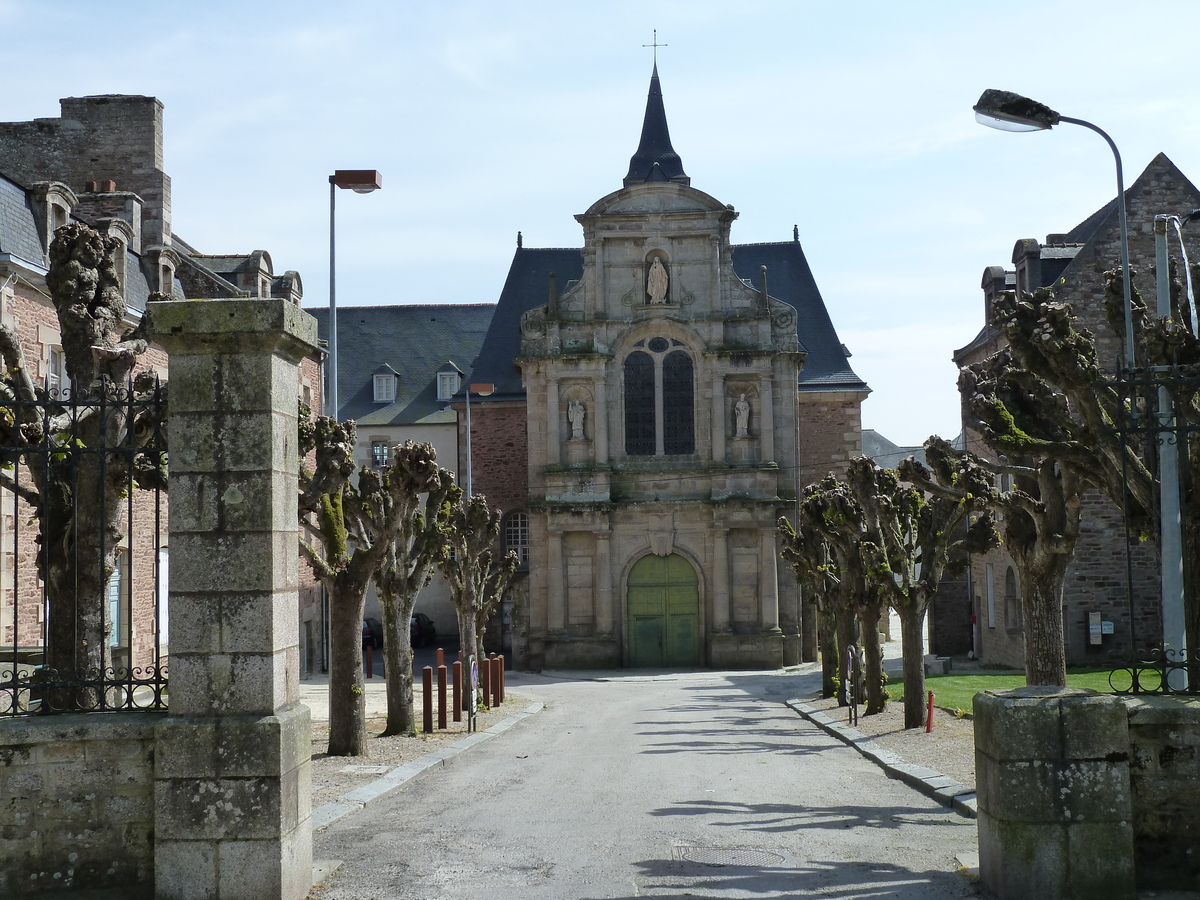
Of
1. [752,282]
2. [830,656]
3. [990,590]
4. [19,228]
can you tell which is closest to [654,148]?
[752,282]

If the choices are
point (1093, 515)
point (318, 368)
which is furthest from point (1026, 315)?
point (318, 368)

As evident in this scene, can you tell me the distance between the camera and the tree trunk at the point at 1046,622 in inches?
464

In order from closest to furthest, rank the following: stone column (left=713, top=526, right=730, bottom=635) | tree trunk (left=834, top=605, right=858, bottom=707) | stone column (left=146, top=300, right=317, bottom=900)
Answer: stone column (left=146, top=300, right=317, bottom=900)
tree trunk (left=834, top=605, right=858, bottom=707)
stone column (left=713, top=526, right=730, bottom=635)

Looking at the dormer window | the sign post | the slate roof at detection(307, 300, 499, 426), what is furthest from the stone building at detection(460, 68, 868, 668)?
the sign post

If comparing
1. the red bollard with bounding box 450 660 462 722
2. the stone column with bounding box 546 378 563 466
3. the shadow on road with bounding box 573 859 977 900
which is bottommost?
the red bollard with bounding box 450 660 462 722

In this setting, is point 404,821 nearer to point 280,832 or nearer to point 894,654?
point 280,832

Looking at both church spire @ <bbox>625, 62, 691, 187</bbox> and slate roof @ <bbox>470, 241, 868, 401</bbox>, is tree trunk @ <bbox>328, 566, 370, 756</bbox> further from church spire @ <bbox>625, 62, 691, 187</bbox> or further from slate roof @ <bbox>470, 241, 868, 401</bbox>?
church spire @ <bbox>625, 62, 691, 187</bbox>

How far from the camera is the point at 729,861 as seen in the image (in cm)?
826

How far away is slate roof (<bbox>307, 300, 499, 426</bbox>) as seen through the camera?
4578cm

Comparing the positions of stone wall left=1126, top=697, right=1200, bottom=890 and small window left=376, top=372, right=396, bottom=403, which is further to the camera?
small window left=376, top=372, right=396, bottom=403

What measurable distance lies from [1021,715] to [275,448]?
4.35 metres

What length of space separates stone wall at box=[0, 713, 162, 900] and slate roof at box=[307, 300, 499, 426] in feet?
122

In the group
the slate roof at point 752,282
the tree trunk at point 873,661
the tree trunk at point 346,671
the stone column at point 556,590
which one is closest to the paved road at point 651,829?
the tree trunk at point 346,671

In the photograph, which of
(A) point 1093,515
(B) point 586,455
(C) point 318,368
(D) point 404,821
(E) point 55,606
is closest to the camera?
(E) point 55,606
